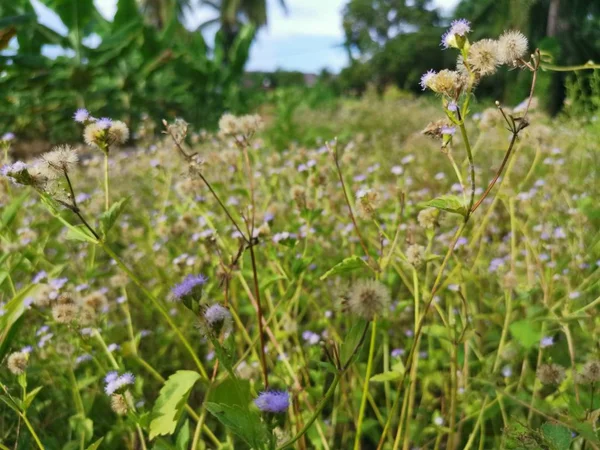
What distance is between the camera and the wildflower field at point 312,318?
2.70ft

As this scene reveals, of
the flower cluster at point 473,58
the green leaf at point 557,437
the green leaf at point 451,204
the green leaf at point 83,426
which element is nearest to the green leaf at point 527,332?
the green leaf at point 557,437

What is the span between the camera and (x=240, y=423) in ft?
2.33

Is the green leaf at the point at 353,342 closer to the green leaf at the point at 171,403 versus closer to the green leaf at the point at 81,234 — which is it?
the green leaf at the point at 171,403

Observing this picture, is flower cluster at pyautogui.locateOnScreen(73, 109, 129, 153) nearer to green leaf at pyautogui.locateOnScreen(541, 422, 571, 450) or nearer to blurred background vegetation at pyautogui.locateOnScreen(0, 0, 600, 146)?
green leaf at pyautogui.locateOnScreen(541, 422, 571, 450)

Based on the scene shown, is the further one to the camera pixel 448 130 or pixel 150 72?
pixel 150 72

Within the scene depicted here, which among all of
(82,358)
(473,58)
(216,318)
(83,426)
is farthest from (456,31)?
(82,358)

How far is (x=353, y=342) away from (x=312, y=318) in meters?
1.23

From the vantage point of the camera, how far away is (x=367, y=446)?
1628 millimetres

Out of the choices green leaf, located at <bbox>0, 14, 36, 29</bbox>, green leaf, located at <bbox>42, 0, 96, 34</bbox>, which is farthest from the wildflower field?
green leaf, located at <bbox>42, 0, 96, 34</bbox>

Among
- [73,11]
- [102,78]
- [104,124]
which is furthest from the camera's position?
[102,78]

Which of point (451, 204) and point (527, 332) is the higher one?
point (451, 204)

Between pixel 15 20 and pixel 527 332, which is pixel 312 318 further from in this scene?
pixel 15 20

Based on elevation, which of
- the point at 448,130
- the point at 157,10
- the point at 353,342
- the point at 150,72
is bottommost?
the point at 353,342

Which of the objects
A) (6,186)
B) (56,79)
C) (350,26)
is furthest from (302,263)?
(350,26)
